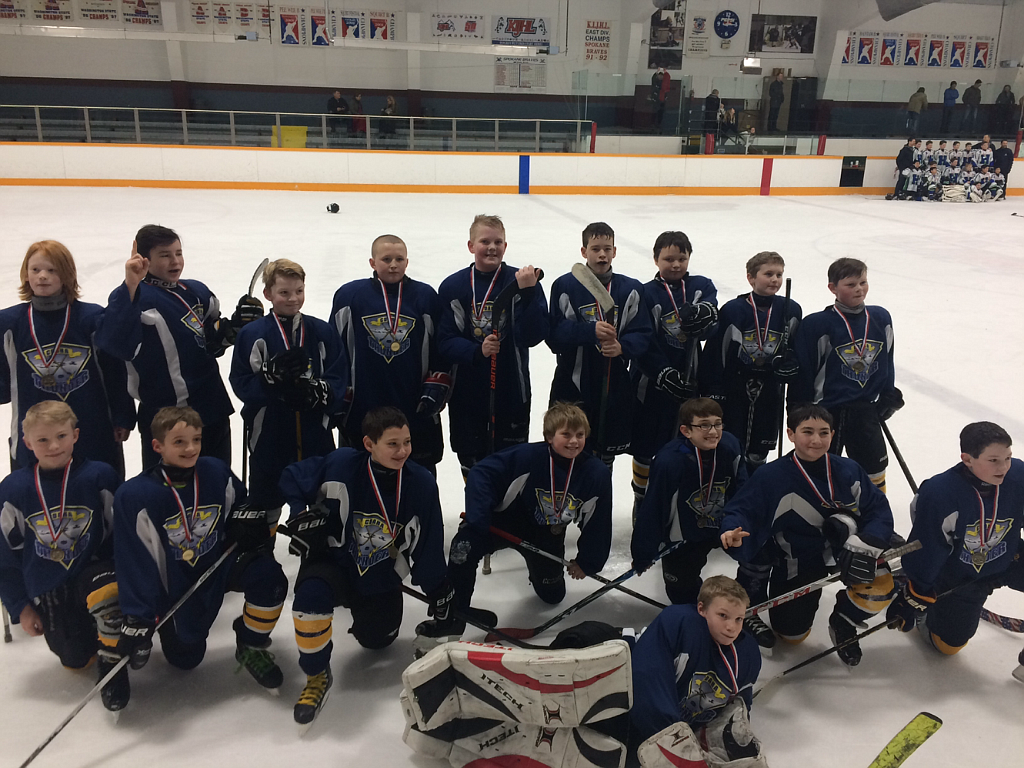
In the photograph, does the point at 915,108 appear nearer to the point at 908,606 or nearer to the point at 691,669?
the point at 908,606

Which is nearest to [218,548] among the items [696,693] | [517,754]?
[517,754]

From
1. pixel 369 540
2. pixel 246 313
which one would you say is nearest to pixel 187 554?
pixel 369 540

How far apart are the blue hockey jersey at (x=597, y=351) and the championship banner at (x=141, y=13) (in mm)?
15098

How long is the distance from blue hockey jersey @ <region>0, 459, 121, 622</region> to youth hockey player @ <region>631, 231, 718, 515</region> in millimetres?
1787

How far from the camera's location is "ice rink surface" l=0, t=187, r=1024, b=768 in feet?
6.31

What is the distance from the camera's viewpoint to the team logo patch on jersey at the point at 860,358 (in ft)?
9.07

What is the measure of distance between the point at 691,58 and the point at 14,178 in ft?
42.4

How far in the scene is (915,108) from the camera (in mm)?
15773

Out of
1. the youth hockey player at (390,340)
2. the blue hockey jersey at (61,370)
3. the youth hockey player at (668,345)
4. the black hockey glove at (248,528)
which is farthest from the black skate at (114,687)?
the youth hockey player at (668,345)

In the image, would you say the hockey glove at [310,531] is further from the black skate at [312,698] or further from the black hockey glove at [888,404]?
the black hockey glove at [888,404]

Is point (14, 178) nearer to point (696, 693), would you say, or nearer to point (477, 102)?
point (477, 102)

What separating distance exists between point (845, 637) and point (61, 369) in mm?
2433

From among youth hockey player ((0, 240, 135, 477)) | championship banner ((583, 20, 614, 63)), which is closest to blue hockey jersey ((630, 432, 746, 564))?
youth hockey player ((0, 240, 135, 477))

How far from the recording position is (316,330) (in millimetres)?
2521
